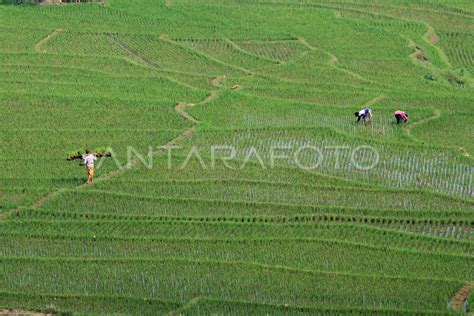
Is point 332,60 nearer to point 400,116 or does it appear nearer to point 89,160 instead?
point 400,116

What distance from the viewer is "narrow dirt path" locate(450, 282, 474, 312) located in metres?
15.8

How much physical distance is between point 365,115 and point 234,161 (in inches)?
160

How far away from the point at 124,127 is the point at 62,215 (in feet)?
15.3

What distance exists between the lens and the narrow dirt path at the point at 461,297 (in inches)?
622

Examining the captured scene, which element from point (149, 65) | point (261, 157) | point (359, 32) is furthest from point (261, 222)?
point (359, 32)

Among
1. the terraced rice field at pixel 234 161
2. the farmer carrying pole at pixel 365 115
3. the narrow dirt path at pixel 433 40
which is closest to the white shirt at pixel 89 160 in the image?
the terraced rice field at pixel 234 161

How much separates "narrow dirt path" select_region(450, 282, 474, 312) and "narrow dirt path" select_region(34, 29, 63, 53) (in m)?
15.9

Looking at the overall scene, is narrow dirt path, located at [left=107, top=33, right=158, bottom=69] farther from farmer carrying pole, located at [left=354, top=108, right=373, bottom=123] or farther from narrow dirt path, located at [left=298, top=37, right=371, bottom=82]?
farmer carrying pole, located at [left=354, top=108, right=373, bottom=123]

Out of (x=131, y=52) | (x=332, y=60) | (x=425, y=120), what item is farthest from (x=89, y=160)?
(x=332, y=60)

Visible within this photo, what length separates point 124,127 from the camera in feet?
76.2

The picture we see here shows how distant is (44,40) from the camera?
97.5ft

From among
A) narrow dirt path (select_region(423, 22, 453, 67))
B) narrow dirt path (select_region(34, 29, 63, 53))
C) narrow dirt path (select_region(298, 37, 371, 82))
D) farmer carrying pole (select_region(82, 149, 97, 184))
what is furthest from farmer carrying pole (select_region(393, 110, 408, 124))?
narrow dirt path (select_region(34, 29, 63, 53))

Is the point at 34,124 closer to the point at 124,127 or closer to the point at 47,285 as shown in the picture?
the point at 124,127

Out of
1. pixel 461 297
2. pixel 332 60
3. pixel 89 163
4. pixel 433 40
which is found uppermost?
pixel 433 40
